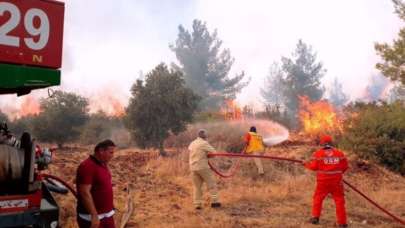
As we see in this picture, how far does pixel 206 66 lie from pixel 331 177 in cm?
4243

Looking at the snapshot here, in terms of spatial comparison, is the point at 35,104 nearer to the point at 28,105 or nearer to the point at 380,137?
the point at 28,105

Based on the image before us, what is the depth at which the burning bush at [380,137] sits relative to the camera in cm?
1559

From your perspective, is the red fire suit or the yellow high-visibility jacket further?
the yellow high-visibility jacket

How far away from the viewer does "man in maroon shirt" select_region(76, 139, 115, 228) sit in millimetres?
4785

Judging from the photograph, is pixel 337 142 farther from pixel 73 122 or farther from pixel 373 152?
pixel 73 122

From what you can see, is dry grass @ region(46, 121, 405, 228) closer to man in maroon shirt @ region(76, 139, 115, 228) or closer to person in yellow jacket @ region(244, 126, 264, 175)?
→ person in yellow jacket @ region(244, 126, 264, 175)

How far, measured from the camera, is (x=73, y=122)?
22.5m

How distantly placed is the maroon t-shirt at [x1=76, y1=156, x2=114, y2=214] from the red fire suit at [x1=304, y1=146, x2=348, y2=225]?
4.99 metres

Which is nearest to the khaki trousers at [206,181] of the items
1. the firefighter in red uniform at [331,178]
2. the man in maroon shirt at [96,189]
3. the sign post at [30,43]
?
the firefighter in red uniform at [331,178]

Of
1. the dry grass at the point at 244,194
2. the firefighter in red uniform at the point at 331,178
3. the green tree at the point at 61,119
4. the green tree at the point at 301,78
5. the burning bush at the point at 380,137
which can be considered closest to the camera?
the firefighter in red uniform at the point at 331,178

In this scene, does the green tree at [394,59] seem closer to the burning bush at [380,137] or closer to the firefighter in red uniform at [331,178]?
the burning bush at [380,137]

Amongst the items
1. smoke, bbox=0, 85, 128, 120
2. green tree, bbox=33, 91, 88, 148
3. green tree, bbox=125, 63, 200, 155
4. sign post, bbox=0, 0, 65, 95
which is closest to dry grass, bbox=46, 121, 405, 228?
green tree, bbox=125, 63, 200, 155

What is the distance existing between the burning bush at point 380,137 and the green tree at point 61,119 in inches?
557

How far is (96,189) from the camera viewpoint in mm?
5000
